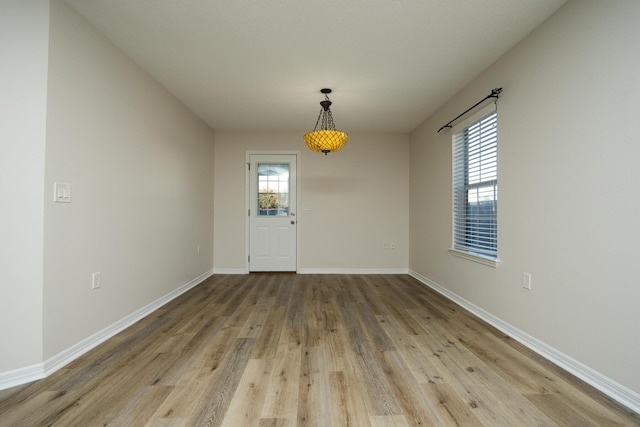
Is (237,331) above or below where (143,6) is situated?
below

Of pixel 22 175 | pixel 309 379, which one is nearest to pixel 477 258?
pixel 309 379

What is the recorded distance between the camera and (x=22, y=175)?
171 cm

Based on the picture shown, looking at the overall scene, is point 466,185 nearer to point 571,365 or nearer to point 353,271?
point 571,365

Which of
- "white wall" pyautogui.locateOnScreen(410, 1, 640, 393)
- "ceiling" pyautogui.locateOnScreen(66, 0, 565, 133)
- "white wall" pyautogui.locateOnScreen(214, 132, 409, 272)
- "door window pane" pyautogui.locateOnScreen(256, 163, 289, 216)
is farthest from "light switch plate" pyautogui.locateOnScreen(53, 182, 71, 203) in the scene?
"white wall" pyautogui.locateOnScreen(410, 1, 640, 393)

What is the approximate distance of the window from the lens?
2.77 metres

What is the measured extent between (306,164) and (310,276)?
73.2 inches

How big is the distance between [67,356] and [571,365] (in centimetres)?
322

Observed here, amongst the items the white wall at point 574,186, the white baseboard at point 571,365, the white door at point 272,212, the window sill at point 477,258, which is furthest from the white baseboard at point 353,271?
the white wall at point 574,186

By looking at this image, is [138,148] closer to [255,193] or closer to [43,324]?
[43,324]

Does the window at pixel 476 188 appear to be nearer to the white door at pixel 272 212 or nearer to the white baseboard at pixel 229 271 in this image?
the white door at pixel 272 212

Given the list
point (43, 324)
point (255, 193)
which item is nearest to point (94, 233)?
point (43, 324)

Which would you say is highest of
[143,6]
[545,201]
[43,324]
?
[143,6]

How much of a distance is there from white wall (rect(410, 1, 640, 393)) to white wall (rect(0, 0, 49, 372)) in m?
3.27

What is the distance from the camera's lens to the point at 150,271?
300 centimetres
